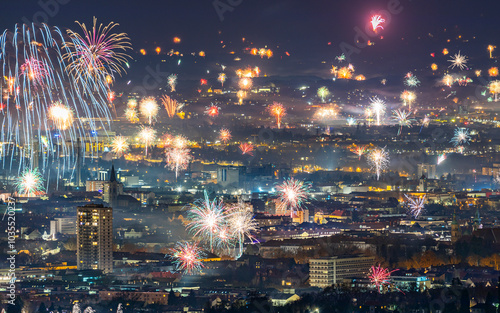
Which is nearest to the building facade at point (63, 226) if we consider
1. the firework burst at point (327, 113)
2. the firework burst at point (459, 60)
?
the firework burst at point (327, 113)

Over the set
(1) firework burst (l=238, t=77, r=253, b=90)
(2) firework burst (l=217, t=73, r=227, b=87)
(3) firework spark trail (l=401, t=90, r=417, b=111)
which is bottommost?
(3) firework spark trail (l=401, t=90, r=417, b=111)

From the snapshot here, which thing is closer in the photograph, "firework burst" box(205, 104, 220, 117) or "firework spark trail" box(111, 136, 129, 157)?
"firework spark trail" box(111, 136, 129, 157)

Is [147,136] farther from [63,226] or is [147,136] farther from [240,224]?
[240,224]

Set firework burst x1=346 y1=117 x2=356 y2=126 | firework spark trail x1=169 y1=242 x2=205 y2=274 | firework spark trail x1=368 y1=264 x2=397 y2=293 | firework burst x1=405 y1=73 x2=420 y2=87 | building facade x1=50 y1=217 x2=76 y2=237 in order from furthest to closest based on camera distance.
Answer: firework burst x1=405 y1=73 x2=420 y2=87
firework burst x1=346 y1=117 x2=356 y2=126
building facade x1=50 y1=217 x2=76 y2=237
firework spark trail x1=169 y1=242 x2=205 y2=274
firework spark trail x1=368 y1=264 x2=397 y2=293

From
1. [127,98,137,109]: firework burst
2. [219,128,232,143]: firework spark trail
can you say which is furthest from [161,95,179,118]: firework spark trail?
[219,128,232,143]: firework spark trail

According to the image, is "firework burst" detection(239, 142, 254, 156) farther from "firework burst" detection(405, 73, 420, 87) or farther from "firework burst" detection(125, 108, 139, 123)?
"firework burst" detection(405, 73, 420, 87)

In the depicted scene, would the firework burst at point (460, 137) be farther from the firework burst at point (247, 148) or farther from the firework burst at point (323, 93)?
the firework burst at point (323, 93)

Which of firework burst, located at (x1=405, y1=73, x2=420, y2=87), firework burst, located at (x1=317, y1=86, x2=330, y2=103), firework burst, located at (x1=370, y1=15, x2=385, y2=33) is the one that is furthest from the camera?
firework burst, located at (x1=317, y1=86, x2=330, y2=103)
